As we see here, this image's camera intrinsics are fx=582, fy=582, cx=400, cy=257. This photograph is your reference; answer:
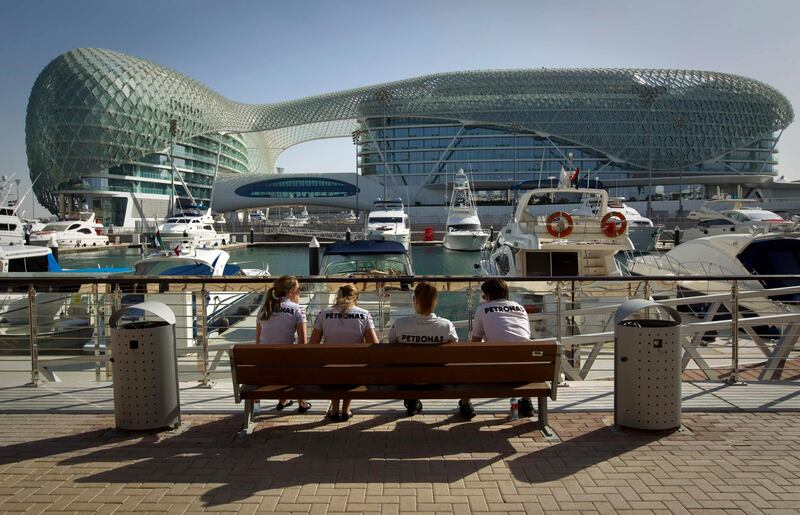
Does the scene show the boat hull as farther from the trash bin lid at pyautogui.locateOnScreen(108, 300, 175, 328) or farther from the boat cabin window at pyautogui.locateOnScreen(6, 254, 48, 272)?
the trash bin lid at pyautogui.locateOnScreen(108, 300, 175, 328)

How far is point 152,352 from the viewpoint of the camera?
183 inches

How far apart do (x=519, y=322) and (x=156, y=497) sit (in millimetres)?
3093

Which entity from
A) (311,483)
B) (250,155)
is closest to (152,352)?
(311,483)

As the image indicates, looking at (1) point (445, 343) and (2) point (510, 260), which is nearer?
(1) point (445, 343)

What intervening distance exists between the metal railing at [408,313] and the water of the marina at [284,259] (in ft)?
78.7

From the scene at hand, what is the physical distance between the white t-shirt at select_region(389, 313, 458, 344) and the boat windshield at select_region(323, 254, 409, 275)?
7.38 meters

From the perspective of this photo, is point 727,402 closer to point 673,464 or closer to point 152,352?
point 673,464

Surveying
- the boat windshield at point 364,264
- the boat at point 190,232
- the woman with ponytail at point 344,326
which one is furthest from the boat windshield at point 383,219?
the woman with ponytail at point 344,326

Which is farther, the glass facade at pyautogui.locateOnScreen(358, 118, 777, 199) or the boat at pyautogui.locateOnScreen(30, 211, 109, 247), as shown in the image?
the glass facade at pyautogui.locateOnScreen(358, 118, 777, 199)

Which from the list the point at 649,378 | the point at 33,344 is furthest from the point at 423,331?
the point at 33,344

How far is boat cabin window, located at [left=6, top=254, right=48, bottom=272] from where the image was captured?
18844mm

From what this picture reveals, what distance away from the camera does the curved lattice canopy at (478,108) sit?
277ft

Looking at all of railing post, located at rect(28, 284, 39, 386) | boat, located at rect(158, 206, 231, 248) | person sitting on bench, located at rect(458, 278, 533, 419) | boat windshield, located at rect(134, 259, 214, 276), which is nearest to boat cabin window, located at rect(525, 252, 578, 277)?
boat windshield, located at rect(134, 259, 214, 276)

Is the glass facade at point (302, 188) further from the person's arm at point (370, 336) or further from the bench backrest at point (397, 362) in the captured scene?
the bench backrest at point (397, 362)
